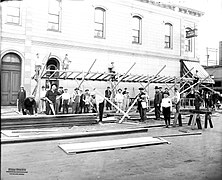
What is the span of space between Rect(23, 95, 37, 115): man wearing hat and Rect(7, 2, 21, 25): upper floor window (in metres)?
0.27

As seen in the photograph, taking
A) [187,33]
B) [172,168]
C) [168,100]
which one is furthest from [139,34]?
[168,100]

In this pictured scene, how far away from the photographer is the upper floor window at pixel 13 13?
801 millimetres

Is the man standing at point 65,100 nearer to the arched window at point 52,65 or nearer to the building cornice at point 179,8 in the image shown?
the arched window at point 52,65

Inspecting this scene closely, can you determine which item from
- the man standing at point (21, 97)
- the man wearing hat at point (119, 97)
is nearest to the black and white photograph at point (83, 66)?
the man standing at point (21, 97)

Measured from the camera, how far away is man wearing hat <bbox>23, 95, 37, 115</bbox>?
897 millimetres

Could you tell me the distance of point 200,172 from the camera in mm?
1469

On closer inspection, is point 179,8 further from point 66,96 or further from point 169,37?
point 66,96

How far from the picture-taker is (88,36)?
1176mm

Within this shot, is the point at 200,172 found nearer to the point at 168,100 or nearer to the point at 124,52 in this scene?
the point at 124,52

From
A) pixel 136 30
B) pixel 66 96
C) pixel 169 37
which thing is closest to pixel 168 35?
pixel 169 37

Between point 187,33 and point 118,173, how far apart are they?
86 centimetres

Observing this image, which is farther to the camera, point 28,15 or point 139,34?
point 139,34

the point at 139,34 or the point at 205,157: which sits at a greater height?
the point at 139,34

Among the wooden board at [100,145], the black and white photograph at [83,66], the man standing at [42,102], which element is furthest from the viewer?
the wooden board at [100,145]
